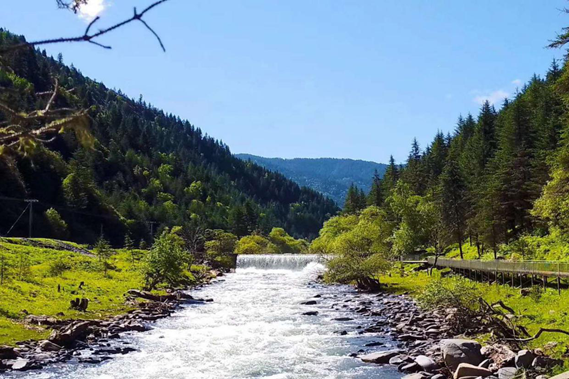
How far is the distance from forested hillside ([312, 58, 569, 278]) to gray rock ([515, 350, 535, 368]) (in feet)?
55.7

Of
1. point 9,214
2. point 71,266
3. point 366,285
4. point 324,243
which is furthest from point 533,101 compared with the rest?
point 9,214

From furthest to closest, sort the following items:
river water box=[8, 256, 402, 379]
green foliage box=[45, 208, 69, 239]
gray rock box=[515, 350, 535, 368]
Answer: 1. green foliage box=[45, 208, 69, 239]
2. river water box=[8, 256, 402, 379]
3. gray rock box=[515, 350, 535, 368]

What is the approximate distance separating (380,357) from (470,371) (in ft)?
17.5

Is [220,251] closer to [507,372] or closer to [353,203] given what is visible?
[353,203]

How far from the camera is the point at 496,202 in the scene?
58250 mm

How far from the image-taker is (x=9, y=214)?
10850 cm

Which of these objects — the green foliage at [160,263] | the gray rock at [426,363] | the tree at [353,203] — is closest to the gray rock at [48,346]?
the gray rock at [426,363]

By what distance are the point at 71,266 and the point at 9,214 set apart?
209 feet

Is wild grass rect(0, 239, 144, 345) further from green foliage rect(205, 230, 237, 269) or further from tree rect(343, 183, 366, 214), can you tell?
tree rect(343, 183, 366, 214)

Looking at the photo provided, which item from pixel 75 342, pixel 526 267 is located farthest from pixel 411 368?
pixel 526 267

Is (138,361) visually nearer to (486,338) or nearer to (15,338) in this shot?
(15,338)

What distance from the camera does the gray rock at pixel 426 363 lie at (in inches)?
819

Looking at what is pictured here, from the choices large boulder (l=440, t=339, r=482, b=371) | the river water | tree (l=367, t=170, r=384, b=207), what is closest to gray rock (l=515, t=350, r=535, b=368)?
large boulder (l=440, t=339, r=482, b=371)

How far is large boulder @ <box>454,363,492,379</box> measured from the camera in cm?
1844
